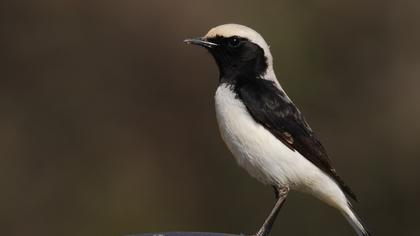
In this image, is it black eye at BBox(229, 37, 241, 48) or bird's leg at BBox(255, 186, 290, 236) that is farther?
black eye at BBox(229, 37, 241, 48)

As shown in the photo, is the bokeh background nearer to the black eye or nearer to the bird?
the bird

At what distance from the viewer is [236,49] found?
920 cm

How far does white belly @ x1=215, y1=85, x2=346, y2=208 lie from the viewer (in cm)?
870

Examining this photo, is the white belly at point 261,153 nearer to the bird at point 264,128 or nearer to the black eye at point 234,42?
the bird at point 264,128

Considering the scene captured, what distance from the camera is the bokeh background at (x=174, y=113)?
13.4m

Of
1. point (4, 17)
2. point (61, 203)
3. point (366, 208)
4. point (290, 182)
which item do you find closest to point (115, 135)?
point (61, 203)

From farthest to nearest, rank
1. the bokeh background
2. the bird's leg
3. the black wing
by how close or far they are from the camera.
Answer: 1. the bokeh background
2. the bird's leg
3. the black wing

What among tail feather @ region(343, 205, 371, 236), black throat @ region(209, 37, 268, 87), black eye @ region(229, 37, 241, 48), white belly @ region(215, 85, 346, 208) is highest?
black eye @ region(229, 37, 241, 48)

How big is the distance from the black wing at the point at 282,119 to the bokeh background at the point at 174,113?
13.5 ft

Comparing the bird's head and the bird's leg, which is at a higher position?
the bird's head

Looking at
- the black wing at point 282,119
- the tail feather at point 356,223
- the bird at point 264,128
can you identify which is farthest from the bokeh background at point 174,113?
the black wing at point 282,119

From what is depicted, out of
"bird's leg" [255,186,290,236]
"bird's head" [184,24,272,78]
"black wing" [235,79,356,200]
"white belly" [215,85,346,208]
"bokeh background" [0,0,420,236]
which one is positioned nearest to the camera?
"white belly" [215,85,346,208]

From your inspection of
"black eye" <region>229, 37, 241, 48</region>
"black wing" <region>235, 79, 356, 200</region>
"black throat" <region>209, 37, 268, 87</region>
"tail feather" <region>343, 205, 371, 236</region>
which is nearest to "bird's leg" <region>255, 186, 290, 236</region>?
"black wing" <region>235, 79, 356, 200</region>

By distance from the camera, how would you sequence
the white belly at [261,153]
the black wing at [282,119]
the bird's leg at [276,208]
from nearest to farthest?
the white belly at [261,153] → the black wing at [282,119] → the bird's leg at [276,208]
